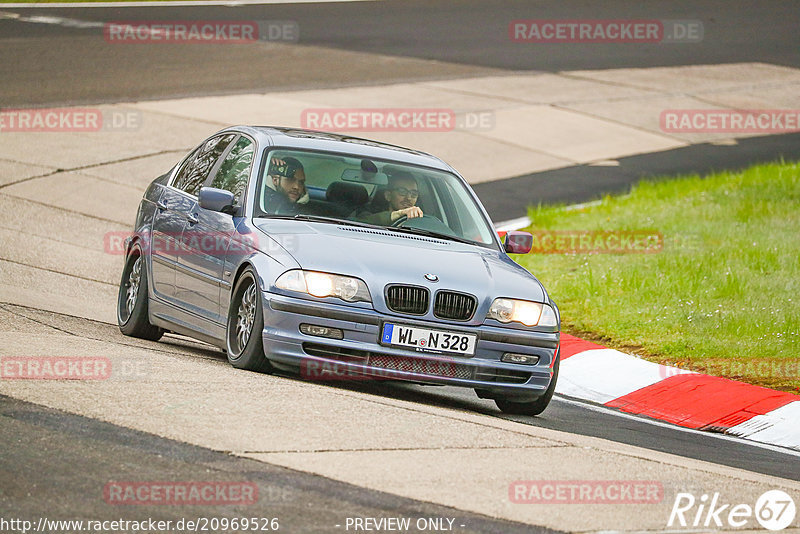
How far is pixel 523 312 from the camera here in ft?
26.9

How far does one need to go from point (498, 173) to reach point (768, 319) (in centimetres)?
862

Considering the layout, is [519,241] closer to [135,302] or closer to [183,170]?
[183,170]

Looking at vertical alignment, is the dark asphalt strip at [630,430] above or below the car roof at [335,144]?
below

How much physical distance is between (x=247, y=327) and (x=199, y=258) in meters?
0.95

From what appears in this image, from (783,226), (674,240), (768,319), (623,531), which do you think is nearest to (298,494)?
(623,531)

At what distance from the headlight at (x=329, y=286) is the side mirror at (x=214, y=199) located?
1.03 meters

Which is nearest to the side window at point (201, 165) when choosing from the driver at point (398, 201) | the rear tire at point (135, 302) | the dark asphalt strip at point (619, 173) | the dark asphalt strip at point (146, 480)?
the rear tire at point (135, 302)

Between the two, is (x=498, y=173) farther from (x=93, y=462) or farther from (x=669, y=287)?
(x=93, y=462)

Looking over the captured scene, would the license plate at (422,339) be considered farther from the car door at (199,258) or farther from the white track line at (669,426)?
the white track line at (669,426)

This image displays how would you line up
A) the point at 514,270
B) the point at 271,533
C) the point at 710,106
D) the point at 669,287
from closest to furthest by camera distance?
the point at 271,533, the point at 514,270, the point at 669,287, the point at 710,106

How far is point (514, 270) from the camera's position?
8625 mm

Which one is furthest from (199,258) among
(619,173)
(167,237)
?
(619,173)

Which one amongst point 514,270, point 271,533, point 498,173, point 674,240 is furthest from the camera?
point 498,173

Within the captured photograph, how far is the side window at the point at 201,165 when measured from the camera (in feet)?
32.1
